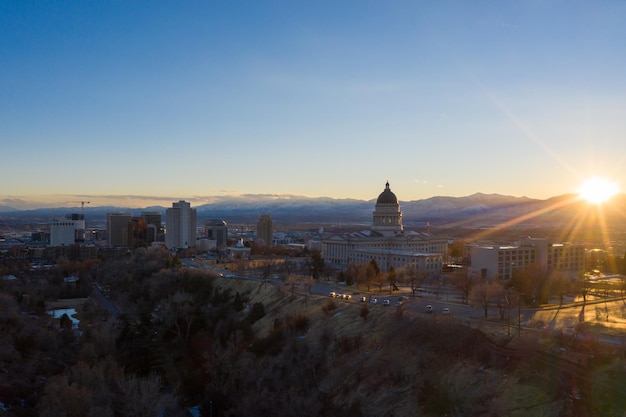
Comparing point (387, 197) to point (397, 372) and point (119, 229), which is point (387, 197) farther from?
point (397, 372)

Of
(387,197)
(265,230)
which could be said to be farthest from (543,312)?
(265,230)

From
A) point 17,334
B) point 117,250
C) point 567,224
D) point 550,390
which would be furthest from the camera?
point 567,224

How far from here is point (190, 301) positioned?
4241 cm

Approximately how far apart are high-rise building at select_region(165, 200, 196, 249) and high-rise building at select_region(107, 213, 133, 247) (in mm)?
7257

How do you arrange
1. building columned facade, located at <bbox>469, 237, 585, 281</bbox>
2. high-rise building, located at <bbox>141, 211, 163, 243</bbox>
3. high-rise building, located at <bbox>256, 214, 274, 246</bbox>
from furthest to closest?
1. high-rise building, located at <bbox>256, 214, 274, 246</bbox>
2. high-rise building, located at <bbox>141, 211, 163, 243</bbox>
3. building columned facade, located at <bbox>469, 237, 585, 281</bbox>

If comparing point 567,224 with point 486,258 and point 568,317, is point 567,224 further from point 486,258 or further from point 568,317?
point 568,317

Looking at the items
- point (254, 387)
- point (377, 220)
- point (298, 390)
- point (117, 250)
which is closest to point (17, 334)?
point (254, 387)

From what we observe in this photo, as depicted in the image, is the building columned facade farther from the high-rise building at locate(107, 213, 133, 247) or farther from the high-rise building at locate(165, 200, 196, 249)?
the high-rise building at locate(107, 213, 133, 247)

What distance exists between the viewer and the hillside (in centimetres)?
1969

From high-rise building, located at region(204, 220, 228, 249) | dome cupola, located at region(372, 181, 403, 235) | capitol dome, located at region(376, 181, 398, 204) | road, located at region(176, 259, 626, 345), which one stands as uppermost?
capitol dome, located at region(376, 181, 398, 204)

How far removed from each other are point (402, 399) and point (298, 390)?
4.98 meters

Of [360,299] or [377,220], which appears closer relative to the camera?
[360,299]

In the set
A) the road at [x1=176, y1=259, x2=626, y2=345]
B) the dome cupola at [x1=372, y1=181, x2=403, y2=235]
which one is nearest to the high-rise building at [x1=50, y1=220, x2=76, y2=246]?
the dome cupola at [x1=372, y1=181, x2=403, y2=235]

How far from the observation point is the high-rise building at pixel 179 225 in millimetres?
109812
